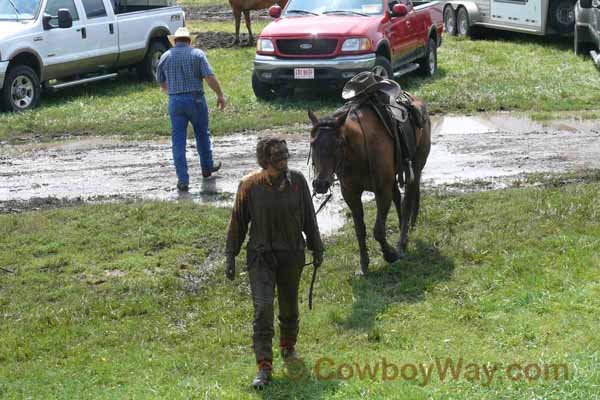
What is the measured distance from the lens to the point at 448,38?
86.0 feet

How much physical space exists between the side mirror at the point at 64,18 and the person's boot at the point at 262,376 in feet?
41.9

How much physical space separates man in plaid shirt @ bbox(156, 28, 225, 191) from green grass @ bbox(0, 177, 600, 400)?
128 cm

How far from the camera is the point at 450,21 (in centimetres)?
2689

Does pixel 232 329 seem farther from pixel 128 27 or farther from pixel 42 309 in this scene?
pixel 128 27

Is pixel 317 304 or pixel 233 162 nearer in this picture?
pixel 317 304

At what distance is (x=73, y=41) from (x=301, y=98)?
4303 mm

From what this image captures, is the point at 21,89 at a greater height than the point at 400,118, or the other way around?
the point at 400,118

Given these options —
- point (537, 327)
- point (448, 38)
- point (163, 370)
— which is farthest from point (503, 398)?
point (448, 38)

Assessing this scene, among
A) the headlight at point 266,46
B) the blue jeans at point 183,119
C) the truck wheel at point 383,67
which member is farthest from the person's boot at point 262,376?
the headlight at point 266,46

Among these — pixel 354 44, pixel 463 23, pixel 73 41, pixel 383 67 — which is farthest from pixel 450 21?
pixel 73 41

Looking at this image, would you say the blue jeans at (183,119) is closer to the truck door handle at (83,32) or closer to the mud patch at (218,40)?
the truck door handle at (83,32)

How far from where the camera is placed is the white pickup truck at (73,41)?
1838 centimetres

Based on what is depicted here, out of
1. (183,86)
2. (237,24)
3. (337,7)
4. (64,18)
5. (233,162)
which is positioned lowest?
(233,162)
